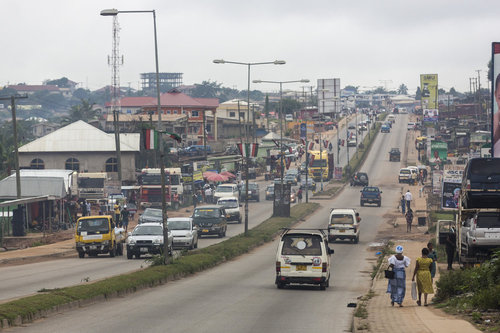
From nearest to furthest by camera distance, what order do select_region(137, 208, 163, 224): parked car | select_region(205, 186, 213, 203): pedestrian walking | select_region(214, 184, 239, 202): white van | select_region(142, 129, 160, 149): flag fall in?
select_region(142, 129, 160, 149): flag
select_region(137, 208, 163, 224): parked car
select_region(214, 184, 239, 202): white van
select_region(205, 186, 213, 203): pedestrian walking

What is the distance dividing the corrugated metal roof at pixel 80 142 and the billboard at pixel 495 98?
4608 cm

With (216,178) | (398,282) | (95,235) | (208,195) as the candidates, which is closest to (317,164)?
(216,178)

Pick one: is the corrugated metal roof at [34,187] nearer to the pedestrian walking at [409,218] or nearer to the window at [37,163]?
the pedestrian walking at [409,218]

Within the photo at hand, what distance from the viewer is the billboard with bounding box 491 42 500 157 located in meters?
41.3

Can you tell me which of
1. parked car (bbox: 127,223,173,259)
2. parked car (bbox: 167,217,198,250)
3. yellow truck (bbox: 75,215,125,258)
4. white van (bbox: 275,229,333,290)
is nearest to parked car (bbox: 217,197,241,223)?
parked car (bbox: 167,217,198,250)

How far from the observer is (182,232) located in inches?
1652

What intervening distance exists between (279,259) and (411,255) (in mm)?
13999

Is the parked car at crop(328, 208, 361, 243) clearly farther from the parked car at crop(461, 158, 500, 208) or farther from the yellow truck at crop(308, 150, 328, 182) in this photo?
the yellow truck at crop(308, 150, 328, 182)

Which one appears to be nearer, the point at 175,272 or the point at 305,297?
the point at 305,297

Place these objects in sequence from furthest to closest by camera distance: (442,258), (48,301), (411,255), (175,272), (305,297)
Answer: (411,255)
(442,258)
(175,272)
(305,297)
(48,301)

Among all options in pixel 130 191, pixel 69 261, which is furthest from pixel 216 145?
pixel 69 261

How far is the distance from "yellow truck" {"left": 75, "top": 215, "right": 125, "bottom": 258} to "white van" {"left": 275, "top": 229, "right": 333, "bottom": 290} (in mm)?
14509

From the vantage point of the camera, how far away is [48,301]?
20.5 meters

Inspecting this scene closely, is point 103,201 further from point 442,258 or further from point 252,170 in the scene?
point 252,170
